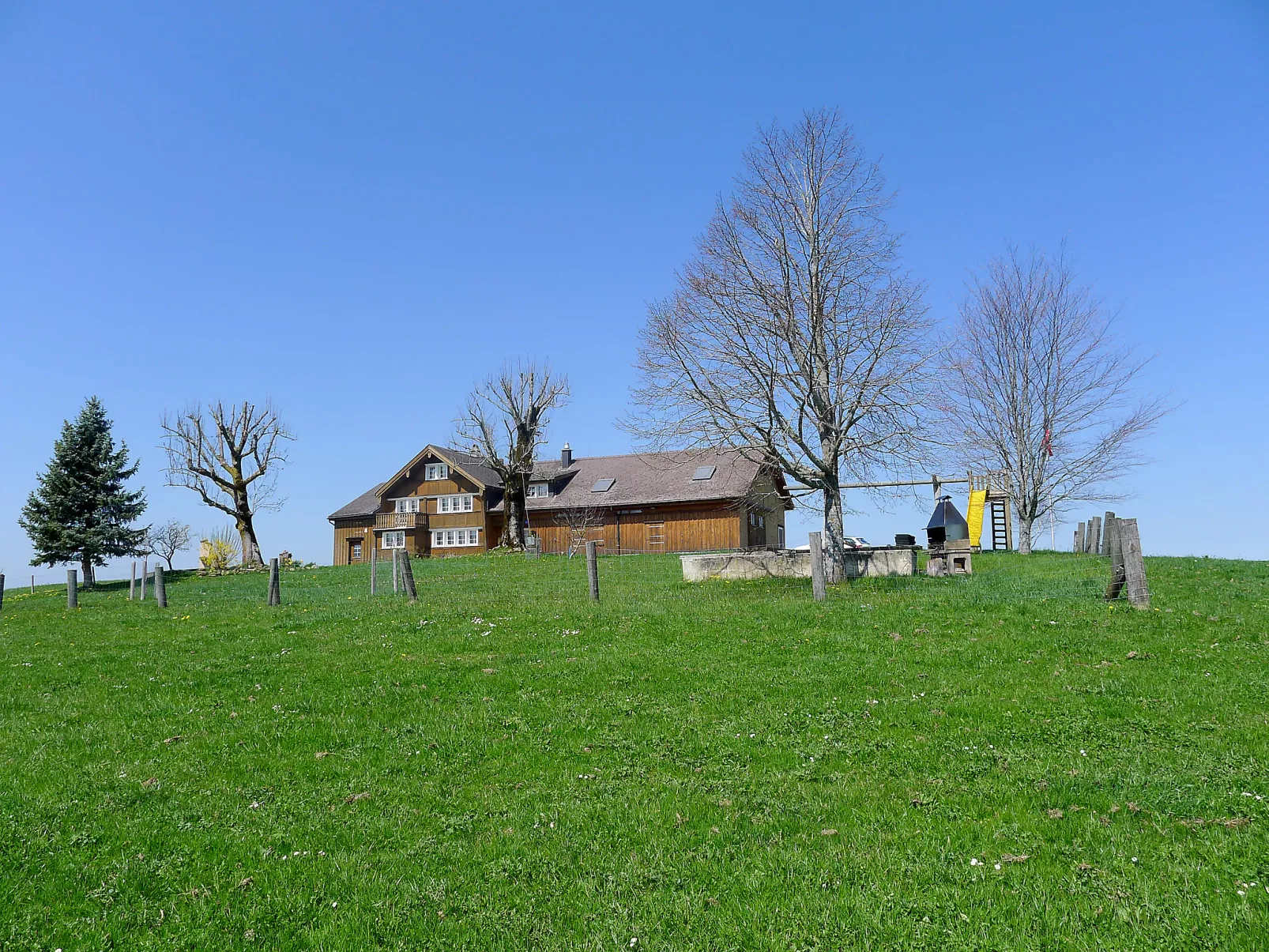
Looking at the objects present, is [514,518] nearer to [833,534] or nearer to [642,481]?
[642,481]

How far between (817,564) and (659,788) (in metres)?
11.7

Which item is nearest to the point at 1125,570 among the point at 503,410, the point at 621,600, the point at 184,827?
the point at 621,600

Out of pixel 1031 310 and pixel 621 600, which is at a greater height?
pixel 1031 310

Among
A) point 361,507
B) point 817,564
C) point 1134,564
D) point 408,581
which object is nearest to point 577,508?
A: point 361,507

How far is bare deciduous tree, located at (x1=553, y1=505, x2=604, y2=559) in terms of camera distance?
53097 mm

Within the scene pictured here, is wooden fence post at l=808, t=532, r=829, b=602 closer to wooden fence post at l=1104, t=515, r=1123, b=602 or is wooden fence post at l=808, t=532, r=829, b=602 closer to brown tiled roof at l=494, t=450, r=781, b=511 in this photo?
wooden fence post at l=1104, t=515, r=1123, b=602

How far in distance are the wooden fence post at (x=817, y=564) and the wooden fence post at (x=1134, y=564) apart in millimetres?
5960

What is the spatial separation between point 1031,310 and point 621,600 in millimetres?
29809

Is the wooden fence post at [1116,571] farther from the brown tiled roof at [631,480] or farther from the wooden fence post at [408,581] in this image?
the brown tiled roof at [631,480]

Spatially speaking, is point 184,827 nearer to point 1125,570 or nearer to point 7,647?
point 7,647

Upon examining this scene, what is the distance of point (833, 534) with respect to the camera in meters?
23.5

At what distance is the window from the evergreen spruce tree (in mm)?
19074

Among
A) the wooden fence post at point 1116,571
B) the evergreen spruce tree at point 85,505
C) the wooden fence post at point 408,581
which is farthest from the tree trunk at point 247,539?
the wooden fence post at point 1116,571

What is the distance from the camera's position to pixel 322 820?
7219 millimetres
